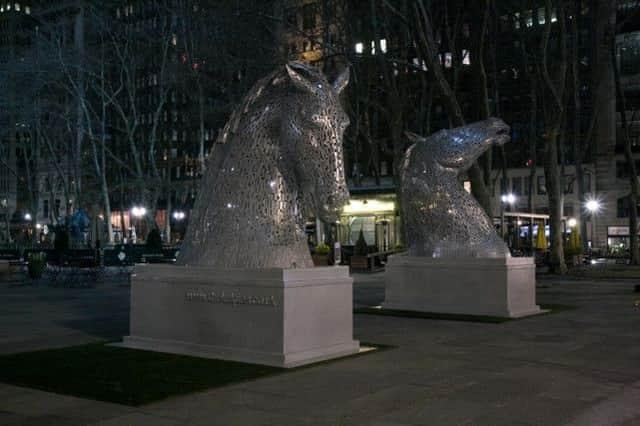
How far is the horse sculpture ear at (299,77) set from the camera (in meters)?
9.01

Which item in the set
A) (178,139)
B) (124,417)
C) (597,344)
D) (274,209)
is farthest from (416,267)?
(178,139)

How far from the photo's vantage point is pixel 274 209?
948cm

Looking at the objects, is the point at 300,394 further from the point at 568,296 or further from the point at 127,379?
the point at 568,296

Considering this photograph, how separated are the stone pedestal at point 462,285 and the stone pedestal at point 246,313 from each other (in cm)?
536

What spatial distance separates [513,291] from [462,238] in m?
1.37

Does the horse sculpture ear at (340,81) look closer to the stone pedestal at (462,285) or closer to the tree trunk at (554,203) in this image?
the stone pedestal at (462,285)

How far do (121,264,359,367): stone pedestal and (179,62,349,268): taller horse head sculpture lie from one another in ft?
1.26

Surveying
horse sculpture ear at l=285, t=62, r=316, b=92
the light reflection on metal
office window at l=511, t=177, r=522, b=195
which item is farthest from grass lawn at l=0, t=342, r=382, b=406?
office window at l=511, t=177, r=522, b=195

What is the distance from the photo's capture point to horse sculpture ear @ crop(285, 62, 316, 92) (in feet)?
29.6

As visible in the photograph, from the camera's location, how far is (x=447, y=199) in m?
15.0

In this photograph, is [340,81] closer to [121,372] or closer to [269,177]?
[269,177]

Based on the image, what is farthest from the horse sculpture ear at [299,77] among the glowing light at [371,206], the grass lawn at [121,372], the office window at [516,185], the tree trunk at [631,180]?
the office window at [516,185]

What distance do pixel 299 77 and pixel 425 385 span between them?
12.4ft

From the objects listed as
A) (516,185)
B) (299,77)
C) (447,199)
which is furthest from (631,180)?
(516,185)
